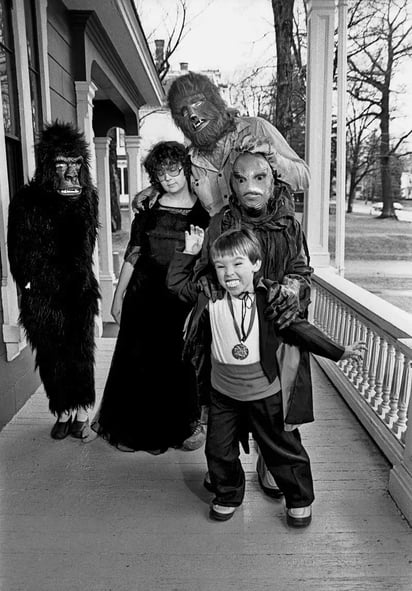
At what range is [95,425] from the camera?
2.72 metres

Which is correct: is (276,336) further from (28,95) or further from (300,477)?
(28,95)

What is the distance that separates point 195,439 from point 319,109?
282 cm

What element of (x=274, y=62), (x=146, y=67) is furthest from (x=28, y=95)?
(x=274, y=62)

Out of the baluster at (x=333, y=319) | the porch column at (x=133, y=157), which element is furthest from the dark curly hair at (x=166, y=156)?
the porch column at (x=133, y=157)

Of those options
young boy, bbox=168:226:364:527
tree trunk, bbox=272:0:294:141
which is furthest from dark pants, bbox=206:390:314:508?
tree trunk, bbox=272:0:294:141

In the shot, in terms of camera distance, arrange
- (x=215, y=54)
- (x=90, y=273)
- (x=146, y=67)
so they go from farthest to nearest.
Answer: (x=215, y=54) → (x=146, y=67) → (x=90, y=273)

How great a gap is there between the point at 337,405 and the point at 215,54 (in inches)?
281

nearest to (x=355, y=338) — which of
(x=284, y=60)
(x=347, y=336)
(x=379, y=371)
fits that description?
(x=347, y=336)

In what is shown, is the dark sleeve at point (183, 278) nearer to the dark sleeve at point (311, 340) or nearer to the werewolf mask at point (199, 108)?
the dark sleeve at point (311, 340)

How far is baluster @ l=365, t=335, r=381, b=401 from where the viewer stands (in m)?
2.92

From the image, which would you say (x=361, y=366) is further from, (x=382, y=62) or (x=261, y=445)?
(x=382, y=62)

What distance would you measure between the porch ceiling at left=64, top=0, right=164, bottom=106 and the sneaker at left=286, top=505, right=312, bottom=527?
3584 mm

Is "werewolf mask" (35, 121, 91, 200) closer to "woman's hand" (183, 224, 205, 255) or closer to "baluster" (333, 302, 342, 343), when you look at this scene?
"woman's hand" (183, 224, 205, 255)

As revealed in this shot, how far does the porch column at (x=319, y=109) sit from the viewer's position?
4066mm
